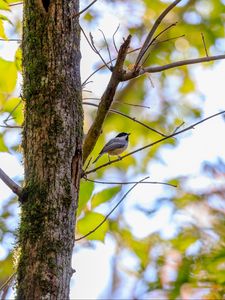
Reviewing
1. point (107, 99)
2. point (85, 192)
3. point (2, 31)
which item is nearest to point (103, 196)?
point (85, 192)

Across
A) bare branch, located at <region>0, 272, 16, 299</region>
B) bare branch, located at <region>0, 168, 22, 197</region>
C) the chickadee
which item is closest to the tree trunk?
bare branch, located at <region>0, 168, 22, 197</region>

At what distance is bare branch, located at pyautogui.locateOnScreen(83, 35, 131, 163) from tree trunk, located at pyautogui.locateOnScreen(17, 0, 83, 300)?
0.26 feet

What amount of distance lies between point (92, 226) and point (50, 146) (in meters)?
0.34

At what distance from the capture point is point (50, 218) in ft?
4.52

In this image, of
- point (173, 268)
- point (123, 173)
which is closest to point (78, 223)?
point (173, 268)

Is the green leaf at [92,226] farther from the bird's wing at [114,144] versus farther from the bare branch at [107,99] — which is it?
the bird's wing at [114,144]

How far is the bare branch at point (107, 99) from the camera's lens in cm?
155

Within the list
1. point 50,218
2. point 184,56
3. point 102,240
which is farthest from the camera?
point 184,56

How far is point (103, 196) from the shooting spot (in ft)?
5.72

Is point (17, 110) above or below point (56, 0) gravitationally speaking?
below

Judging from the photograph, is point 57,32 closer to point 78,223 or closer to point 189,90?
point 78,223

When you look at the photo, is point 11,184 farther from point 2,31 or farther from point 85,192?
point 2,31

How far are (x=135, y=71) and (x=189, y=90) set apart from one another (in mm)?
2482

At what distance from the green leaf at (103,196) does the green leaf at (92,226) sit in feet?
0.17
